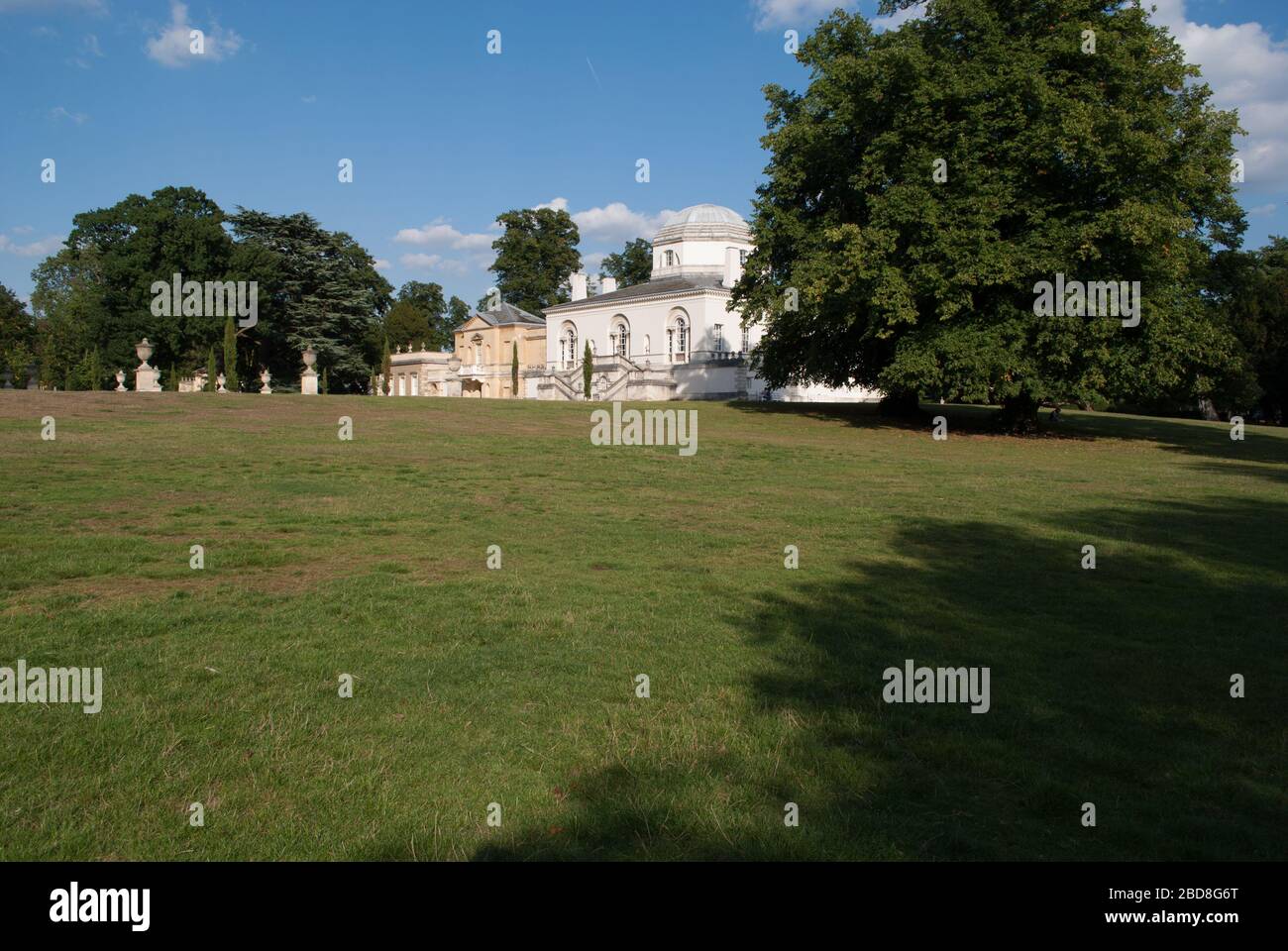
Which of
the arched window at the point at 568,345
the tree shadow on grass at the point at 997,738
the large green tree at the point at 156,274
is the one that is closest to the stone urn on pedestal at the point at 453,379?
the arched window at the point at 568,345

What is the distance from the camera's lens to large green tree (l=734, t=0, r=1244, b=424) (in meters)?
26.0

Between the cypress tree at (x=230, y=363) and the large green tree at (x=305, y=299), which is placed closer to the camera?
the cypress tree at (x=230, y=363)

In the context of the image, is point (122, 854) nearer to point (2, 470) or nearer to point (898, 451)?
point (2, 470)

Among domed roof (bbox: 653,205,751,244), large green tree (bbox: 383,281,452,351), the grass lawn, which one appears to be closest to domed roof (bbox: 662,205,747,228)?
domed roof (bbox: 653,205,751,244)

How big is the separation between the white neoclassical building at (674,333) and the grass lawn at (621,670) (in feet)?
156

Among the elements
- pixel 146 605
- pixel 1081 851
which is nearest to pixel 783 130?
pixel 146 605

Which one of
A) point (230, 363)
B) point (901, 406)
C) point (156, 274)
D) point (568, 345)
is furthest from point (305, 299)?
point (901, 406)

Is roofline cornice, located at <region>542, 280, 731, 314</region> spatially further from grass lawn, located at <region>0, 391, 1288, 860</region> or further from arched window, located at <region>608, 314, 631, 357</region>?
grass lawn, located at <region>0, 391, 1288, 860</region>

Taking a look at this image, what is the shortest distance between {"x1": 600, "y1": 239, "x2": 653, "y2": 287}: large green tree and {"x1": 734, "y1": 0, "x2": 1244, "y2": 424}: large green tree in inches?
2687

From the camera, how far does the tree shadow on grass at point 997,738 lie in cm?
447

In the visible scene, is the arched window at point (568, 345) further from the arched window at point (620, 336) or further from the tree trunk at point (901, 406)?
the tree trunk at point (901, 406)

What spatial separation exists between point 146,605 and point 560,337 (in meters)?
71.5

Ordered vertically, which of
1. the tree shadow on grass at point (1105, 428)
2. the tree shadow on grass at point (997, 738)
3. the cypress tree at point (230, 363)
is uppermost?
the cypress tree at point (230, 363)

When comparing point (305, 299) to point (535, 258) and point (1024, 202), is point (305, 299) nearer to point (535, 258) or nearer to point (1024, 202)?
point (535, 258)
